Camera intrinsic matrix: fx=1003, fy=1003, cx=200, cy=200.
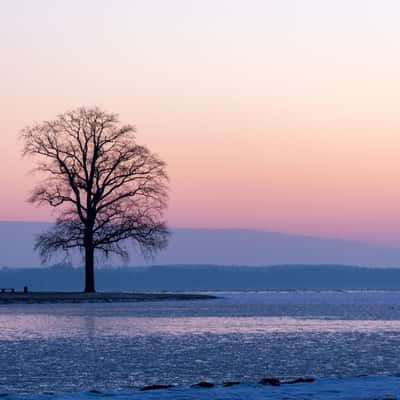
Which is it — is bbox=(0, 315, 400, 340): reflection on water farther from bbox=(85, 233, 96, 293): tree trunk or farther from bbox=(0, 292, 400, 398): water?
bbox=(85, 233, 96, 293): tree trunk

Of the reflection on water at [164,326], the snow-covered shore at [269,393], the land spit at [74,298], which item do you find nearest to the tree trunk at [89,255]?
the land spit at [74,298]

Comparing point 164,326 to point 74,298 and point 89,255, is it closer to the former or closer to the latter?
point 74,298

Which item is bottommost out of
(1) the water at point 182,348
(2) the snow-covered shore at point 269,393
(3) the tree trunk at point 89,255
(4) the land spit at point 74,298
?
(2) the snow-covered shore at point 269,393

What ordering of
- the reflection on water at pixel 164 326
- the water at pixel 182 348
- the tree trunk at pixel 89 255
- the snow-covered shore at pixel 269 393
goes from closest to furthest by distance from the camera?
the snow-covered shore at pixel 269 393
the water at pixel 182 348
the reflection on water at pixel 164 326
the tree trunk at pixel 89 255

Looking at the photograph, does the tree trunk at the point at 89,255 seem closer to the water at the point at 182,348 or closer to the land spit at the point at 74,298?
the land spit at the point at 74,298

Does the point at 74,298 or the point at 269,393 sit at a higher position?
the point at 74,298

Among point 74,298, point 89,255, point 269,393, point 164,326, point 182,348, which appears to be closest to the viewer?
point 269,393

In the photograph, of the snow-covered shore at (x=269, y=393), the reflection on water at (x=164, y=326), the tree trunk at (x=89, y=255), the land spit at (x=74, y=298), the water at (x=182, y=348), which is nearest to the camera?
the snow-covered shore at (x=269, y=393)

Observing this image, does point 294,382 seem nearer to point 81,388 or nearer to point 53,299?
point 81,388

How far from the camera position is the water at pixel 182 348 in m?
20.0

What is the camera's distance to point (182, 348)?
2598 cm

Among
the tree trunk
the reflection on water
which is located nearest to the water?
the reflection on water

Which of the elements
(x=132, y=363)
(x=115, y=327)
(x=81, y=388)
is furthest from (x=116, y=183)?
(x=81, y=388)

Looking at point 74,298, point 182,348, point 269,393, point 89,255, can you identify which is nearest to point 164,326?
point 182,348
